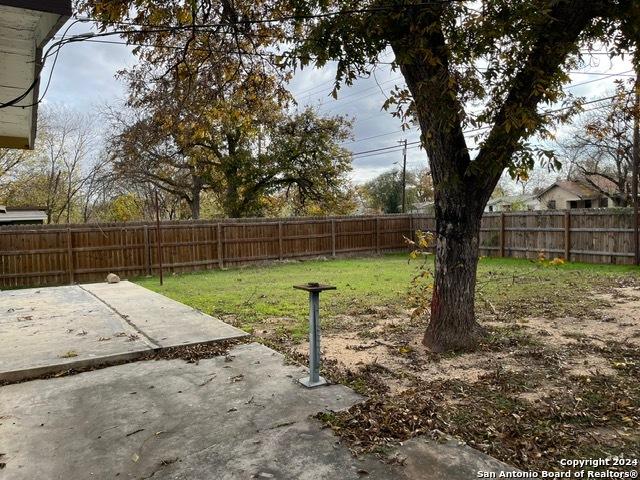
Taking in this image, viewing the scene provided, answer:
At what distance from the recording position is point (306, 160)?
859 inches

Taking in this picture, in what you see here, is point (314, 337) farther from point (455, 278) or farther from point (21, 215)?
point (21, 215)

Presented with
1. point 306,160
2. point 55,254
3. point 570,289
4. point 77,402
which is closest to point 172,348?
point 77,402

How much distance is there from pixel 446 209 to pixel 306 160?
17.4 meters

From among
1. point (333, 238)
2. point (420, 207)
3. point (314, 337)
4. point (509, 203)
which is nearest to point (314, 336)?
point (314, 337)

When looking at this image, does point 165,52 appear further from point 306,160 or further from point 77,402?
point 306,160

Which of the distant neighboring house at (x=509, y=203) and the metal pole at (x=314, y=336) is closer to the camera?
the metal pole at (x=314, y=336)

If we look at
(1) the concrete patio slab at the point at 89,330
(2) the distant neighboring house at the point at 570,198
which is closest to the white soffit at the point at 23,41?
(1) the concrete patio slab at the point at 89,330

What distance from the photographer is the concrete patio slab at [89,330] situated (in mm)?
4565

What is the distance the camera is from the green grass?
24.5ft

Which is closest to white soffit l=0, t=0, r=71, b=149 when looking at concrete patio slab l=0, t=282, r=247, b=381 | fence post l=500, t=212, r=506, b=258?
concrete patio slab l=0, t=282, r=247, b=381

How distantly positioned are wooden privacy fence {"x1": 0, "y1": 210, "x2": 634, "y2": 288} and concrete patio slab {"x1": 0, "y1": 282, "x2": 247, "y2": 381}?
464 cm

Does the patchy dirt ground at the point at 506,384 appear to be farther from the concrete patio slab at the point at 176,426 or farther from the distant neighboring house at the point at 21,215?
the distant neighboring house at the point at 21,215

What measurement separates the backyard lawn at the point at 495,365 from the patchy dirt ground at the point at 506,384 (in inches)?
0.4

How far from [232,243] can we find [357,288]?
753 cm
